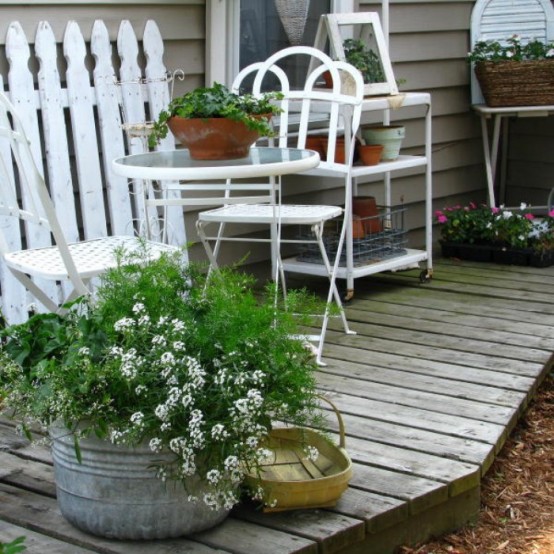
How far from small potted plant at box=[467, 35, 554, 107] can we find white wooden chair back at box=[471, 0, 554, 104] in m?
0.22

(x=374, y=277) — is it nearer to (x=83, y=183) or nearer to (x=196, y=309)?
(x=83, y=183)

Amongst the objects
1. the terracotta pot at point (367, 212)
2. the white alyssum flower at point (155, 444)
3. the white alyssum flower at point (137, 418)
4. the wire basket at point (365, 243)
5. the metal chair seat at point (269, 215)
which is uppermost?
the metal chair seat at point (269, 215)

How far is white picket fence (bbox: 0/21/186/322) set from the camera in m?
3.96

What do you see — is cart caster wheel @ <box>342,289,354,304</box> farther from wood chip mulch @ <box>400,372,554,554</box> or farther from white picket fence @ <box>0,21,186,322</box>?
wood chip mulch @ <box>400,372,554,554</box>

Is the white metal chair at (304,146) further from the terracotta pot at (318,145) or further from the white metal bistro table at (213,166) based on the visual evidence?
the white metal bistro table at (213,166)

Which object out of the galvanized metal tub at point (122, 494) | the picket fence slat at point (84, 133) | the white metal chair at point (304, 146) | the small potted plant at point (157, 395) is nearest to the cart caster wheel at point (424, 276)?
the white metal chair at point (304, 146)

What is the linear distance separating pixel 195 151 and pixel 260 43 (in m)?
1.76

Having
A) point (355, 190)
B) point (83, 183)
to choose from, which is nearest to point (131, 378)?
point (83, 183)

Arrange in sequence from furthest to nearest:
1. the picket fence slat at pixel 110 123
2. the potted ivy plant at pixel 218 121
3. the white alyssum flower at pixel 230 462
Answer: the picket fence slat at pixel 110 123
the potted ivy plant at pixel 218 121
the white alyssum flower at pixel 230 462

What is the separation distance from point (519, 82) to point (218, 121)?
311 cm

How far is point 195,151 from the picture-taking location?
3.36m

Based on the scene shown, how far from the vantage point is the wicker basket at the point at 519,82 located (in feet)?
19.3

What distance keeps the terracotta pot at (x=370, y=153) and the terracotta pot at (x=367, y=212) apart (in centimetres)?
22

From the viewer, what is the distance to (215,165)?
129 inches
